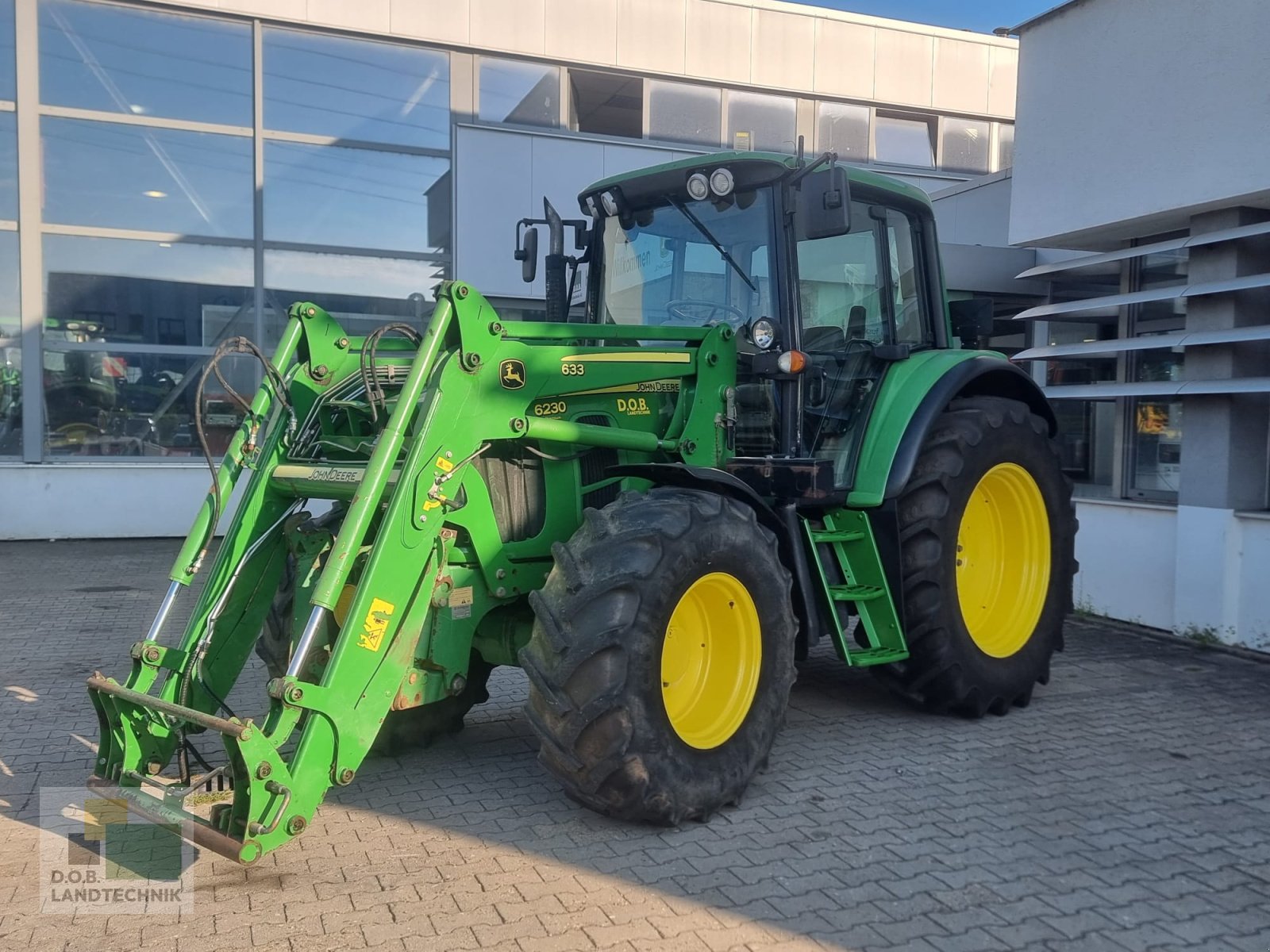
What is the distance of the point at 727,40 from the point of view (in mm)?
13609

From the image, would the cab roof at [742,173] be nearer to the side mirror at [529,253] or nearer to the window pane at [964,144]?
the side mirror at [529,253]

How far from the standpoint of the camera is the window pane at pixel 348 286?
12523mm

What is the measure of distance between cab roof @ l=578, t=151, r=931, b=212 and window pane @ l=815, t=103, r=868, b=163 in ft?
29.6

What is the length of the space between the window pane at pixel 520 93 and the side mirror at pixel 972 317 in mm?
8043

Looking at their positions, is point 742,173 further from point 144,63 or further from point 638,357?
point 144,63

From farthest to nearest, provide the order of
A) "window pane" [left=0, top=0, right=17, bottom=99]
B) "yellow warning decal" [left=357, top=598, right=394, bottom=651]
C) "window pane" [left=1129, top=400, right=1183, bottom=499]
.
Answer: "window pane" [left=0, top=0, right=17, bottom=99] → "window pane" [left=1129, top=400, right=1183, bottom=499] → "yellow warning decal" [left=357, top=598, right=394, bottom=651]

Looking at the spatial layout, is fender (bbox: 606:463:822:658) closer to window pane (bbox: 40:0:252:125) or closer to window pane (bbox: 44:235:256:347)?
window pane (bbox: 44:235:256:347)

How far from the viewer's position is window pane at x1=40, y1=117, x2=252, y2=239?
11758mm

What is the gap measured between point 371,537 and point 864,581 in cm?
244

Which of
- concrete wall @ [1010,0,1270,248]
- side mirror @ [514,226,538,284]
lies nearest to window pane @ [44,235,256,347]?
side mirror @ [514,226,538,284]

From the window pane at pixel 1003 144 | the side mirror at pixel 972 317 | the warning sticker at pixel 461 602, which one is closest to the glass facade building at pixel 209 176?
the window pane at pixel 1003 144

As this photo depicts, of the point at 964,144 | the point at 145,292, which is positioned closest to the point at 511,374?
the point at 145,292

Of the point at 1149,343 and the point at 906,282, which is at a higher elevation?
the point at 906,282

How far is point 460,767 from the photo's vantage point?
189 inches
